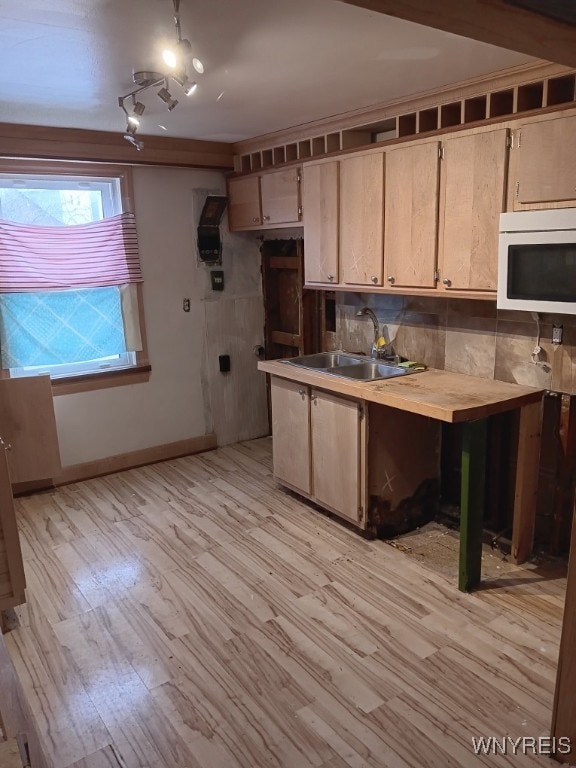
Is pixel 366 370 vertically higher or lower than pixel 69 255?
lower

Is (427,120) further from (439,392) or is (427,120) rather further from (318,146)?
(439,392)

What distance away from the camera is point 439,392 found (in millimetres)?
2951

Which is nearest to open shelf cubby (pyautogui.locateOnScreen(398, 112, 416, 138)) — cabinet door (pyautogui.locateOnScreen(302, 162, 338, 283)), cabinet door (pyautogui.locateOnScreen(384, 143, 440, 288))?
cabinet door (pyautogui.locateOnScreen(384, 143, 440, 288))

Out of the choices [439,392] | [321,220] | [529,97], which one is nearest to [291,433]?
[439,392]

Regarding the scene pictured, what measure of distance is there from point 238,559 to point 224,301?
2336 millimetres

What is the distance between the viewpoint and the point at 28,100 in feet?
9.83

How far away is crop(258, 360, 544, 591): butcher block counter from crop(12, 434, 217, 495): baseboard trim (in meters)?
1.09

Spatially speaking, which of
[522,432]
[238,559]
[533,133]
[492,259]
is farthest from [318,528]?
[533,133]

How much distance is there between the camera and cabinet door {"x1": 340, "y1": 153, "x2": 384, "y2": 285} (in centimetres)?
330

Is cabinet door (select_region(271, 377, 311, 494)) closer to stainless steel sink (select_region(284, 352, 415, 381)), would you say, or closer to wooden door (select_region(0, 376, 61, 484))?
stainless steel sink (select_region(284, 352, 415, 381))

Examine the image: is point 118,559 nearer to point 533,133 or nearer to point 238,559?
point 238,559

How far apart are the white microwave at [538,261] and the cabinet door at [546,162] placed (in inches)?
3.7

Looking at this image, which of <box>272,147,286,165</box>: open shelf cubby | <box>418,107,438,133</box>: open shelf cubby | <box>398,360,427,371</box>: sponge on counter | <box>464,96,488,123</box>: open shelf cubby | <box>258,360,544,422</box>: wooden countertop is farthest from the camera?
<box>272,147,286,165</box>: open shelf cubby

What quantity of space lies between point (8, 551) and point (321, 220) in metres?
2.54
